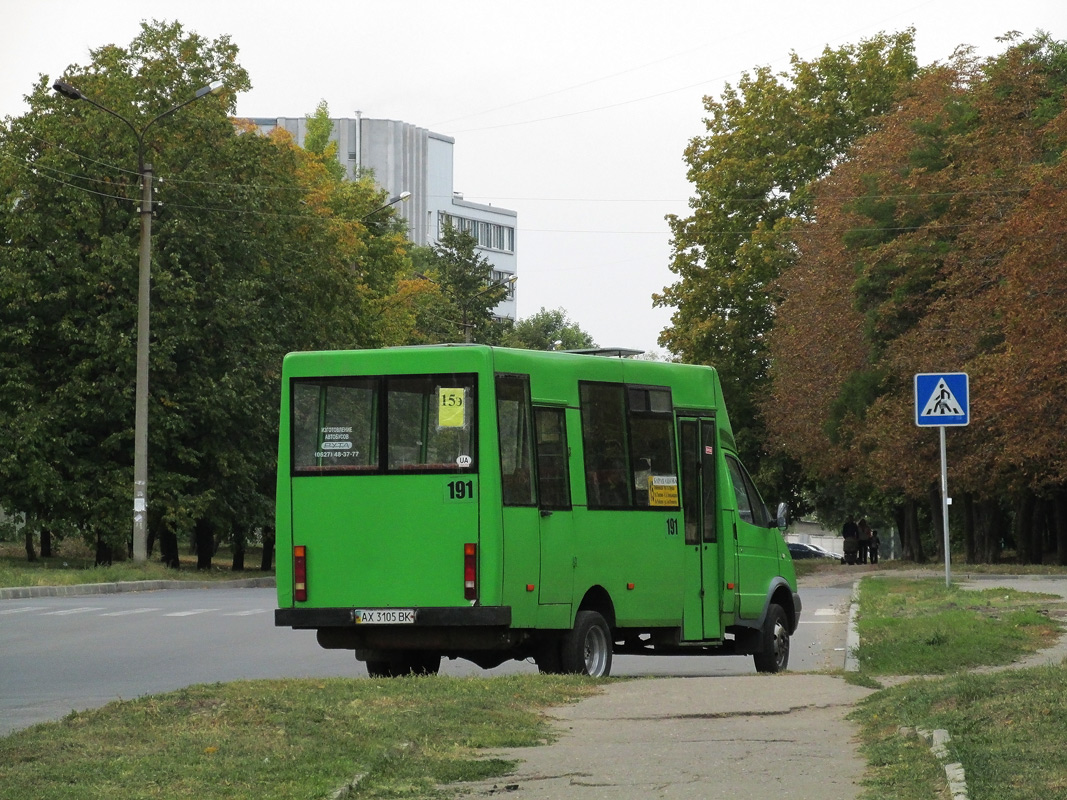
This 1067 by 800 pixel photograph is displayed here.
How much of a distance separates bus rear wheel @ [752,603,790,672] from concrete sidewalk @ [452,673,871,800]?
3.34 metres

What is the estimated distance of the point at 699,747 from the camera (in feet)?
31.7

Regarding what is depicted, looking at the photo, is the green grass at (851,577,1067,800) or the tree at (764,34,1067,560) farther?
the tree at (764,34,1067,560)

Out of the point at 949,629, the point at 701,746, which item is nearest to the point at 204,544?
the point at 949,629

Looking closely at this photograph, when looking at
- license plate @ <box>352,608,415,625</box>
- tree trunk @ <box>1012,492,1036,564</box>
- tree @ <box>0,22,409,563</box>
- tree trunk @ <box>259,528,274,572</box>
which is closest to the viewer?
license plate @ <box>352,608,415,625</box>

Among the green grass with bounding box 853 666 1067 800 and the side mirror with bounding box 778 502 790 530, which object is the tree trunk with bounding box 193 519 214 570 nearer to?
the side mirror with bounding box 778 502 790 530

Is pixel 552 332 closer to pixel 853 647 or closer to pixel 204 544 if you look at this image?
pixel 204 544

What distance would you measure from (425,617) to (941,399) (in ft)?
39.7

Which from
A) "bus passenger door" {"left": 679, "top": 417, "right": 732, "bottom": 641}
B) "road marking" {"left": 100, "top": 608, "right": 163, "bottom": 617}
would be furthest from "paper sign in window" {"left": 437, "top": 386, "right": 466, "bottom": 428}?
"road marking" {"left": 100, "top": 608, "right": 163, "bottom": 617}

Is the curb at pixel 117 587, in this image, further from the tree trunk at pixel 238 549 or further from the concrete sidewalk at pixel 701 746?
the concrete sidewalk at pixel 701 746

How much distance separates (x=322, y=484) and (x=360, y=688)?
261 centimetres

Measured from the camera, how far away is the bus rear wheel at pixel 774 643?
1664 centimetres

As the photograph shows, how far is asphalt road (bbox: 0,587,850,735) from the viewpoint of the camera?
14609mm

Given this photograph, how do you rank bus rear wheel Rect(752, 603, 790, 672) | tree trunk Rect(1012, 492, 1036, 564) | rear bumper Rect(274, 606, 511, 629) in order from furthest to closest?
tree trunk Rect(1012, 492, 1036, 564), bus rear wheel Rect(752, 603, 790, 672), rear bumper Rect(274, 606, 511, 629)

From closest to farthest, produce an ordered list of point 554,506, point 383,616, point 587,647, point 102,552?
point 383,616 → point 554,506 → point 587,647 → point 102,552
